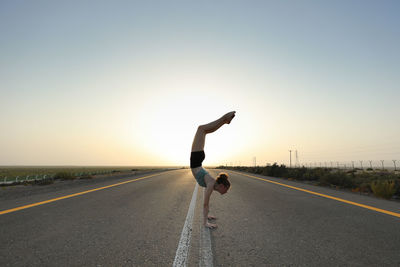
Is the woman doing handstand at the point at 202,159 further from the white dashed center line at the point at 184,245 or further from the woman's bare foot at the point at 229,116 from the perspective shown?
the white dashed center line at the point at 184,245

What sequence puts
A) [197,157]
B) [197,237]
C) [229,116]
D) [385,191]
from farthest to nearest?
[385,191]
[197,157]
[229,116]
[197,237]

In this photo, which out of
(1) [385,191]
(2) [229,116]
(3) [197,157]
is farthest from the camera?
(1) [385,191]

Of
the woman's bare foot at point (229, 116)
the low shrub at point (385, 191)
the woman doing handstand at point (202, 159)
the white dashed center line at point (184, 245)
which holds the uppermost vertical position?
the woman's bare foot at point (229, 116)

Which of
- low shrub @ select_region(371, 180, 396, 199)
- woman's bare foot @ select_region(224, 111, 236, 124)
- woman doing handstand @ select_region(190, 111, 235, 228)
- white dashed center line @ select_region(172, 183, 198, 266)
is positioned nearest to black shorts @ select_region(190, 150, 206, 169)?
woman doing handstand @ select_region(190, 111, 235, 228)

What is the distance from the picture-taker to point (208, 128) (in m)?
3.97

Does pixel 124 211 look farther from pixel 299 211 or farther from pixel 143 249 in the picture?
pixel 299 211

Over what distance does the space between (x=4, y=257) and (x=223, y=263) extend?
8.32 ft

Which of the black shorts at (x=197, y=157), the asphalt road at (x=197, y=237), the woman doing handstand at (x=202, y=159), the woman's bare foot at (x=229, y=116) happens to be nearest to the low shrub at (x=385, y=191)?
the asphalt road at (x=197, y=237)

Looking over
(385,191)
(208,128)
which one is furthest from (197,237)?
(385,191)

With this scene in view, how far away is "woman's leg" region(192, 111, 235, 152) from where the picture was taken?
3.95 m

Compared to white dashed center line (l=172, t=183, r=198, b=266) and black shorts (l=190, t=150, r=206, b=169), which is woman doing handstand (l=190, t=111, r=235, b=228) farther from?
white dashed center line (l=172, t=183, r=198, b=266)

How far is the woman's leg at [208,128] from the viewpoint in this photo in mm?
3949

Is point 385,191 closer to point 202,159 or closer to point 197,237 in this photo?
point 202,159

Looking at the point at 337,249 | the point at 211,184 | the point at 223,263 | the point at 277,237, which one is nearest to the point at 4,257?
the point at 223,263
